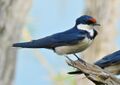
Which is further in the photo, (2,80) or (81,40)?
(2,80)

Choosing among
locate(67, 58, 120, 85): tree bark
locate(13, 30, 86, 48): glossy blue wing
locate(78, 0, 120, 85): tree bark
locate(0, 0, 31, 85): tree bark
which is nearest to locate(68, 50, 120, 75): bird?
A: locate(67, 58, 120, 85): tree bark

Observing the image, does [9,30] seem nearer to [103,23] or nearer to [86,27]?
[86,27]

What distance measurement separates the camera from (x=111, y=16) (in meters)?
6.80

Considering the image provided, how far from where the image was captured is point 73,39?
3.82 metres

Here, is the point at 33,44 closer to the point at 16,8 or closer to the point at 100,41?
the point at 16,8

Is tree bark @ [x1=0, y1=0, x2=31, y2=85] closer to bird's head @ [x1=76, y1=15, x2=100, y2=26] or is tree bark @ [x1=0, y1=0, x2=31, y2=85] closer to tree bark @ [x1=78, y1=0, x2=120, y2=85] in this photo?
tree bark @ [x1=78, y1=0, x2=120, y2=85]

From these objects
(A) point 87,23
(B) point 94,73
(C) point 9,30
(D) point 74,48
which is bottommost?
(C) point 9,30

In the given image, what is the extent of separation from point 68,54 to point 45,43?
15cm

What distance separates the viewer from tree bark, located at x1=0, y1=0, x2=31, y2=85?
5262 millimetres

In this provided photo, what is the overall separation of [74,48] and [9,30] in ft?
5.40

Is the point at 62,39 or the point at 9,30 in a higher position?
the point at 62,39

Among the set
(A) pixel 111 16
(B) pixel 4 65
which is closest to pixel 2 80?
(B) pixel 4 65

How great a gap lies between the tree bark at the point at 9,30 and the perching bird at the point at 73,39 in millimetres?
1467

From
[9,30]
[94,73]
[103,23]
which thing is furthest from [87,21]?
[103,23]
